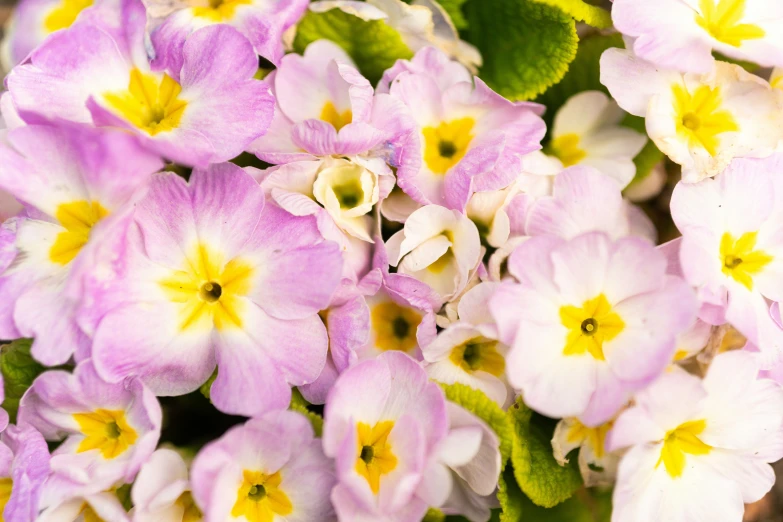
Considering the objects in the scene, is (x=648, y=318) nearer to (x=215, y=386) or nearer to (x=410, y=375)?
(x=410, y=375)

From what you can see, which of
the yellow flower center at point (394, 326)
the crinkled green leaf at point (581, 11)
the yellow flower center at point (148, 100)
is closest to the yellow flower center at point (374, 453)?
the yellow flower center at point (394, 326)

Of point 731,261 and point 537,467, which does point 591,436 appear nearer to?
point 537,467

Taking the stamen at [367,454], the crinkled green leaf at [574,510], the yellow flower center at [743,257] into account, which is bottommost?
the crinkled green leaf at [574,510]

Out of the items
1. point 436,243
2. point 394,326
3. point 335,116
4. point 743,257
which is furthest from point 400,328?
point 743,257

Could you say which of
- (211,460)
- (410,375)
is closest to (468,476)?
(410,375)

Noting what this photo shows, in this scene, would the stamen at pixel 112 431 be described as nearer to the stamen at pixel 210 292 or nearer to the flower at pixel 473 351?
the stamen at pixel 210 292

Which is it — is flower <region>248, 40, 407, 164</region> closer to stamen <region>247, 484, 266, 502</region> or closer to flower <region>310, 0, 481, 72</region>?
flower <region>310, 0, 481, 72</region>
